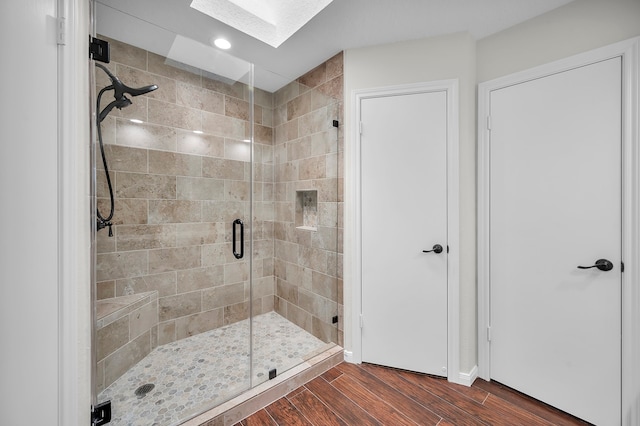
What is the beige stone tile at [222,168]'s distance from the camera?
2.04 metres

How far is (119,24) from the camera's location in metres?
1.64

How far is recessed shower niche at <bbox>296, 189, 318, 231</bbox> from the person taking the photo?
253 centimetres

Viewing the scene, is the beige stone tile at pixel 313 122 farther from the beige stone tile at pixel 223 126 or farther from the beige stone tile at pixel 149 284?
the beige stone tile at pixel 149 284

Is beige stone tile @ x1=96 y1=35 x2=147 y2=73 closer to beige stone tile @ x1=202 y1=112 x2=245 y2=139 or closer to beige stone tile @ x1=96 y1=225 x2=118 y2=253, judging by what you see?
beige stone tile @ x1=202 y1=112 x2=245 y2=139

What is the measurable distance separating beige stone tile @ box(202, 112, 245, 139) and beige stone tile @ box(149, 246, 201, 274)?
96 centimetres

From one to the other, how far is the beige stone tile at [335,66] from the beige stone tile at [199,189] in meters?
1.34

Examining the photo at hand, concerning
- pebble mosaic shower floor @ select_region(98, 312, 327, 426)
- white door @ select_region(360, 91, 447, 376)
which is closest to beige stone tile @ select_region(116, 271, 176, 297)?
pebble mosaic shower floor @ select_region(98, 312, 327, 426)

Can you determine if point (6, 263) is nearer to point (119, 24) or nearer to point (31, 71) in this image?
point (31, 71)

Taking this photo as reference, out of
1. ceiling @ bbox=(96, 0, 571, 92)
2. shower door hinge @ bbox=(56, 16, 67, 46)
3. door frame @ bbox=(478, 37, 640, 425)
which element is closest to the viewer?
shower door hinge @ bbox=(56, 16, 67, 46)

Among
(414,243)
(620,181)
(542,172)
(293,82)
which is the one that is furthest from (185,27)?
(620,181)

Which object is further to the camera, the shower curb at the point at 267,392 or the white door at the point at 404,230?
the white door at the point at 404,230

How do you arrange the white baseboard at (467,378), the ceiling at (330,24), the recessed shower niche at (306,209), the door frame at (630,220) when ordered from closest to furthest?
1. the door frame at (630,220)
2. the ceiling at (330,24)
3. the white baseboard at (467,378)
4. the recessed shower niche at (306,209)

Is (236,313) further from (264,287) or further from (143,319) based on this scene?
(143,319)

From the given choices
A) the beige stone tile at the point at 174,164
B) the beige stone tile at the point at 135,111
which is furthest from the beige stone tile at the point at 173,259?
the beige stone tile at the point at 135,111
